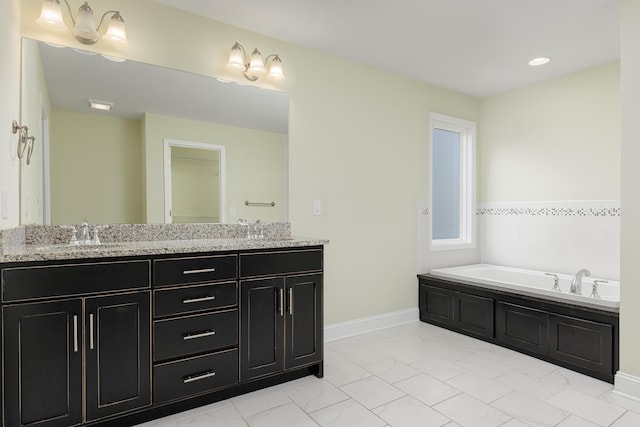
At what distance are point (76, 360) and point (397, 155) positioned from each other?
298cm

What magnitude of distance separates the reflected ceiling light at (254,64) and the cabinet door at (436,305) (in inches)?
96.6

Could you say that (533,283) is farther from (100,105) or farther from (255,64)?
(100,105)

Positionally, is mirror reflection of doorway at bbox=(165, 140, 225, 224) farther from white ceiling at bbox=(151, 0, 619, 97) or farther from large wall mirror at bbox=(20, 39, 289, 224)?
white ceiling at bbox=(151, 0, 619, 97)

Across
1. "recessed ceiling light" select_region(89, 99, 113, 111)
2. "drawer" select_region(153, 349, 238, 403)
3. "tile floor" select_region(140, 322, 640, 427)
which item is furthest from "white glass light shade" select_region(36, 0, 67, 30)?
"tile floor" select_region(140, 322, 640, 427)

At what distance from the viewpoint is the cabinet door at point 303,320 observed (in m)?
2.34

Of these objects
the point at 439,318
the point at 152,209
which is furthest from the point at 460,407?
the point at 152,209

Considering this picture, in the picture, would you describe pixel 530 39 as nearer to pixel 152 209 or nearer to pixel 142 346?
pixel 152 209

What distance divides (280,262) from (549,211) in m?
2.96

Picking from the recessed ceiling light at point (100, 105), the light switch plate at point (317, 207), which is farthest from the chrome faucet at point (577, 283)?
the recessed ceiling light at point (100, 105)

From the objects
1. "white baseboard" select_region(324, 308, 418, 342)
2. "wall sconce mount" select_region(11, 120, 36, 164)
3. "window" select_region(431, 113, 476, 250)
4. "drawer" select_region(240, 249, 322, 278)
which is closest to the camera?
"wall sconce mount" select_region(11, 120, 36, 164)

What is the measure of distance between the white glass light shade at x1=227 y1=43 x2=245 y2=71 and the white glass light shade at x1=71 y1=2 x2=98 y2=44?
0.82 m

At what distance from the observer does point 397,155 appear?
3.64m

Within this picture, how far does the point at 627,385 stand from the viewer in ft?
7.33

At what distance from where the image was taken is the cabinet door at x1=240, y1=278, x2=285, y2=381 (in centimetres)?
216
